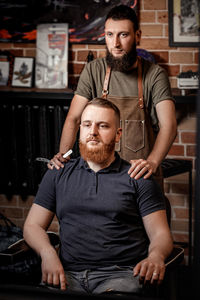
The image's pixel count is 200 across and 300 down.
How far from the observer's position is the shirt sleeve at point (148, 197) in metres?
1.49

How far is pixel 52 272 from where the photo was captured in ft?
4.48

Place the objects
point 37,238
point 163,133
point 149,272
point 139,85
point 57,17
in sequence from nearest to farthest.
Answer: point 149,272
point 37,238
point 163,133
point 139,85
point 57,17

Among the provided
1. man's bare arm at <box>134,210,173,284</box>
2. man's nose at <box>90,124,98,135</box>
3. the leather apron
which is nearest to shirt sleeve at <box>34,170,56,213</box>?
man's nose at <box>90,124,98,135</box>

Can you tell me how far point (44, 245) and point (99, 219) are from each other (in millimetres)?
226

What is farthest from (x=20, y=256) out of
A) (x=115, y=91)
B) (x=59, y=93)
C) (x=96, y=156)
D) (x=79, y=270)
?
(x=59, y=93)

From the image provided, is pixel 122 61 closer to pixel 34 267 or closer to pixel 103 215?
pixel 103 215

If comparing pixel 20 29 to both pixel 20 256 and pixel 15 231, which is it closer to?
pixel 15 231

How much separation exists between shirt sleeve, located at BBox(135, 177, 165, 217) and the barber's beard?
732mm

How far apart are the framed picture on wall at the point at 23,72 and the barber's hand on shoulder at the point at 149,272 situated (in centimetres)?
211

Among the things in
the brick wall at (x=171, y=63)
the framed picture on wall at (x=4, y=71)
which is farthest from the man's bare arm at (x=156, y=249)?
the framed picture on wall at (x=4, y=71)

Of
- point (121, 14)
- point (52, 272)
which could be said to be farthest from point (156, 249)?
point (121, 14)

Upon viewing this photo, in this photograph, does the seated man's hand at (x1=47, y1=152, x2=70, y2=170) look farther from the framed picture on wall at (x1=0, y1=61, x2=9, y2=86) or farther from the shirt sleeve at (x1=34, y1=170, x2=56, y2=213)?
the framed picture on wall at (x1=0, y1=61, x2=9, y2=86)

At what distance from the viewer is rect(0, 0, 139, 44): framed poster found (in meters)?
2.97

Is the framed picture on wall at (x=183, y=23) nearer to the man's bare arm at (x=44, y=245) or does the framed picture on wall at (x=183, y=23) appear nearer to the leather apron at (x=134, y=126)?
the leather apron at (x=134, y=126)
